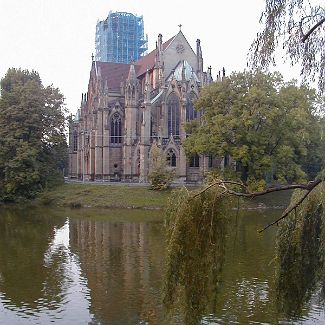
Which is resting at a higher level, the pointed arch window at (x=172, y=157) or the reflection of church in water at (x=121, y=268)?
the pointed arch window at (x=172, y=157)

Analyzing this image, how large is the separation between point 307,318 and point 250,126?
123ft

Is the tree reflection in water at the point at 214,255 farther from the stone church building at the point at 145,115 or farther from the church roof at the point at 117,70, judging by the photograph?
the church roof at the point at 117,70

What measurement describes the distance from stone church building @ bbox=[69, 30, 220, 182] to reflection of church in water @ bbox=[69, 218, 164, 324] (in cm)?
2845

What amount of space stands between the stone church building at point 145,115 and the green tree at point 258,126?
9.59 meters

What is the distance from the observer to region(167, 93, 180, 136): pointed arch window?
2650 inches

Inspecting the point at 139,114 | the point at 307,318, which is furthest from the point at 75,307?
the point at 139,114

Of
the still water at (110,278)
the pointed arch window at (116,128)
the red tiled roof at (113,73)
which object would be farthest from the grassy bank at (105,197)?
the red tiled roof at (113,73)

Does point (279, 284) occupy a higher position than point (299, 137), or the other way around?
point (299, 137)

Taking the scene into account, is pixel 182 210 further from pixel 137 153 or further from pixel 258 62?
pixel 137 153

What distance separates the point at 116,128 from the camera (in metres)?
72.2

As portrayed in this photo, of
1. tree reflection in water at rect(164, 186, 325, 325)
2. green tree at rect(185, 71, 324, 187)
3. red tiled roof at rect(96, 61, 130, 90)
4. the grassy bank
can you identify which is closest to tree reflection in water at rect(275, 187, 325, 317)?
tree reflection in water at rect(164, 186, 325, 325)

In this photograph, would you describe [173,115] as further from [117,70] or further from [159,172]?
[117,70]

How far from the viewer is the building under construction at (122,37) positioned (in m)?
122

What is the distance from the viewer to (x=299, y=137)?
160ft
